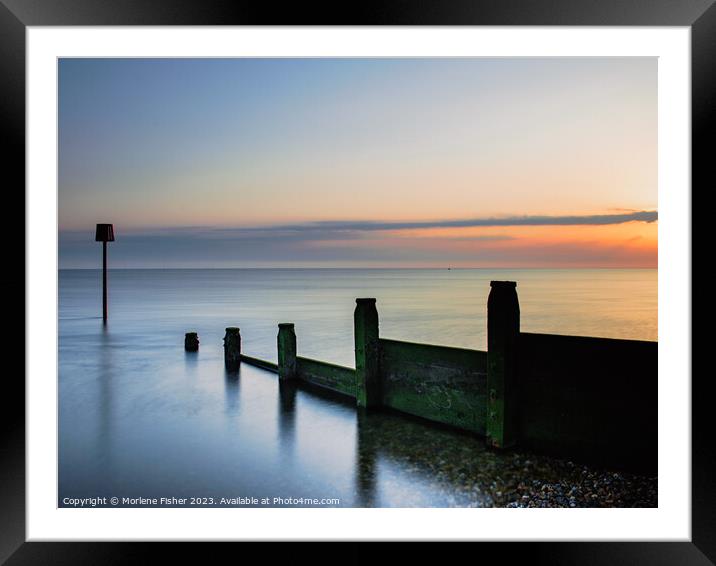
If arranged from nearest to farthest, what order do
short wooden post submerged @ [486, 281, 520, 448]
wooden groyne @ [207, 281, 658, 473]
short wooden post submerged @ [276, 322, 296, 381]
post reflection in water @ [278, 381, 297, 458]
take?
1. wooden groyne @ [207, 281, 658, 473]
2. short wooden post submerged @ [486, 281, 520, 448]
3. post reflection in water @ [278, 381, 297, 458]
4. short wooden post submerged @ [276, 322, 296, 381]

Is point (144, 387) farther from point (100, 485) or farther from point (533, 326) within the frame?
point (533, 326)

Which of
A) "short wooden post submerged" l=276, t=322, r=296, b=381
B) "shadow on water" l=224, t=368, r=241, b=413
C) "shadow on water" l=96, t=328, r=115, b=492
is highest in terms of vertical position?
"short wooden post submerged" l=276, t=322, r=296, b=381

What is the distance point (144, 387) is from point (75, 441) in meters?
4.01

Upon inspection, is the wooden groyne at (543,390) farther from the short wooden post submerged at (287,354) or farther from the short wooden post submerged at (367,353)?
the short wooden post submerged at (287,354)

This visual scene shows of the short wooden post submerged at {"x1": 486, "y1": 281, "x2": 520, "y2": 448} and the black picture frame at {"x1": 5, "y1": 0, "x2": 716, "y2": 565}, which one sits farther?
the short wooden post submerged at {"x1": 486, "y1": 281, "x2": 520, "y2": 448}

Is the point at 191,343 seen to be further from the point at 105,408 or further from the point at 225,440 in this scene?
the point at 225,440

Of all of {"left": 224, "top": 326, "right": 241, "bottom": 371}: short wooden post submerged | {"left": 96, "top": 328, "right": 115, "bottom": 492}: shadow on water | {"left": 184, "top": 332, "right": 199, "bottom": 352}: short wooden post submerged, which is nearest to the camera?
{"left": 96, "top": 328, "right": 115, "bottom": 492}: shadow on water

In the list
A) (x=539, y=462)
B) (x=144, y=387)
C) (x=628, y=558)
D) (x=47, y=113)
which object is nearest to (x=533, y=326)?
(x=144, y=387)

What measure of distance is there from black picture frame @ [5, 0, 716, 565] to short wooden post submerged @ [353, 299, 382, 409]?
367cm

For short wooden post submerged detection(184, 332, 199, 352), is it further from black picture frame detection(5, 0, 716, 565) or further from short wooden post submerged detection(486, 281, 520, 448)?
black picture frame detection(5, 0, 716, 565)

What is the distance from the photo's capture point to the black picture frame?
3.49 meters

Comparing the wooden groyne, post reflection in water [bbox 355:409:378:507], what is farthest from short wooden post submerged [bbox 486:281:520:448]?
post reflection in water [bbox 355:409:378:507]

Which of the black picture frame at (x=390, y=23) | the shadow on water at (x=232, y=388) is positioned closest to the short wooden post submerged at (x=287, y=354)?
the shadow on water at (x=232, y=388)

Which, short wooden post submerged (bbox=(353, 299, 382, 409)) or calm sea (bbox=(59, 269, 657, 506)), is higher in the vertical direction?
short wooden post submerged (bbox=(353, 299, 382, 409))
